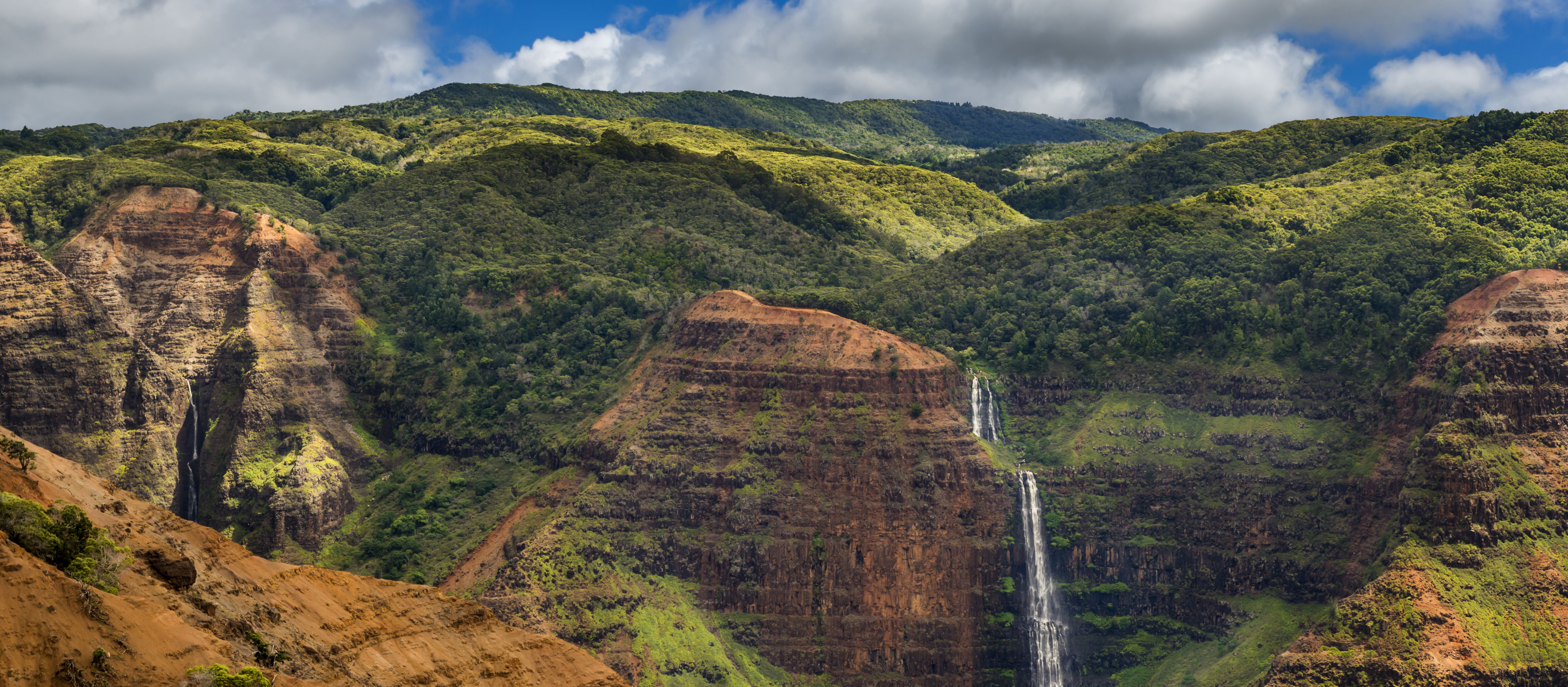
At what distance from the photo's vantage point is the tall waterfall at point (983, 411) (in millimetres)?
110750

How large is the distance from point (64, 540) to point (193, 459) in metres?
78.4

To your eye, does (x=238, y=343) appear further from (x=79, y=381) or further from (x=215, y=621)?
(x=215, y=621)

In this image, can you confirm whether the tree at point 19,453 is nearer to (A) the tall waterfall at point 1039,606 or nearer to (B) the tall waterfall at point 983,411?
(A) the tall waterfall at point 1039,606

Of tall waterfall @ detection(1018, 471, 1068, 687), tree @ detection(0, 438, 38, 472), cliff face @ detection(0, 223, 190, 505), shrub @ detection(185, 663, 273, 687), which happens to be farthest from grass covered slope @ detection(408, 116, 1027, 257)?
shrub @ detection(185, 663, 273, 687)

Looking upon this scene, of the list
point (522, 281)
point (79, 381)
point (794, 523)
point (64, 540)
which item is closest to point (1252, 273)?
point (794, 523)

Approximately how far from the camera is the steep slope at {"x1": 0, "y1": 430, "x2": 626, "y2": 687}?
3198 cm

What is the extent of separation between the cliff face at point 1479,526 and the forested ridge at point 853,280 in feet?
14.4

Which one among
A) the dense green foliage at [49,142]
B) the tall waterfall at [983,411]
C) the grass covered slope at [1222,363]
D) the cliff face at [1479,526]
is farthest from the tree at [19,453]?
the dense green foliage at [49,142]

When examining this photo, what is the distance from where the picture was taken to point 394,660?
44.4 m

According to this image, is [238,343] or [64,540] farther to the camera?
[238,343]

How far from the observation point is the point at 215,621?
124ft

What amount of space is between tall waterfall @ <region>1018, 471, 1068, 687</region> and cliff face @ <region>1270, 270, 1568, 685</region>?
712 inches

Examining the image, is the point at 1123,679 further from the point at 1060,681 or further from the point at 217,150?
the point at 217,150

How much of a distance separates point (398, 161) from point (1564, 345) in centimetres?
12062
